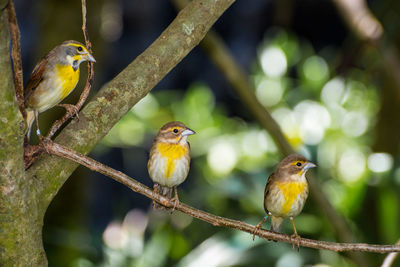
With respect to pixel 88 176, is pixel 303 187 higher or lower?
higher

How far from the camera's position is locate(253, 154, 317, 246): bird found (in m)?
3.23

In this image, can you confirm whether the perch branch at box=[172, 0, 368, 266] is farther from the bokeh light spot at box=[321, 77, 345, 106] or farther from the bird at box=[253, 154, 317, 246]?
the bokeh light spot at box=[321, 77, 345, 106]

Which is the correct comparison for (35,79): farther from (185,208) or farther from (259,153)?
(259,153)

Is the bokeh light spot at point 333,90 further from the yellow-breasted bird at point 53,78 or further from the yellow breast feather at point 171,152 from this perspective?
the yellow-breasted bird at point 53,78

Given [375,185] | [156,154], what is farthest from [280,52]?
[156,154]

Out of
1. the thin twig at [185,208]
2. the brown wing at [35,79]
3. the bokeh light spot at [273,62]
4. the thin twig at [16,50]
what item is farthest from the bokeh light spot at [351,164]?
the thin twig at [16,50]

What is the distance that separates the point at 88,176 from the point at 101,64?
1.24 meters

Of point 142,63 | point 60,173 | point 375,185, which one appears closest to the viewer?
point 60,173

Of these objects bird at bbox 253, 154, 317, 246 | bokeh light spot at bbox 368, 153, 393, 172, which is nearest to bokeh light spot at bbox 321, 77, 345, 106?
bokeh light spot at bbox 368, 153, 393, 172

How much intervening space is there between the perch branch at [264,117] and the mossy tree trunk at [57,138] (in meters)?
1.57

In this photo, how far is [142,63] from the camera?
2.61 metres

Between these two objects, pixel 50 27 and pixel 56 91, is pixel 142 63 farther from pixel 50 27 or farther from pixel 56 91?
pixel 50 27

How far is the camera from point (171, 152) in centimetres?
322

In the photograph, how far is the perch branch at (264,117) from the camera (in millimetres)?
4281
